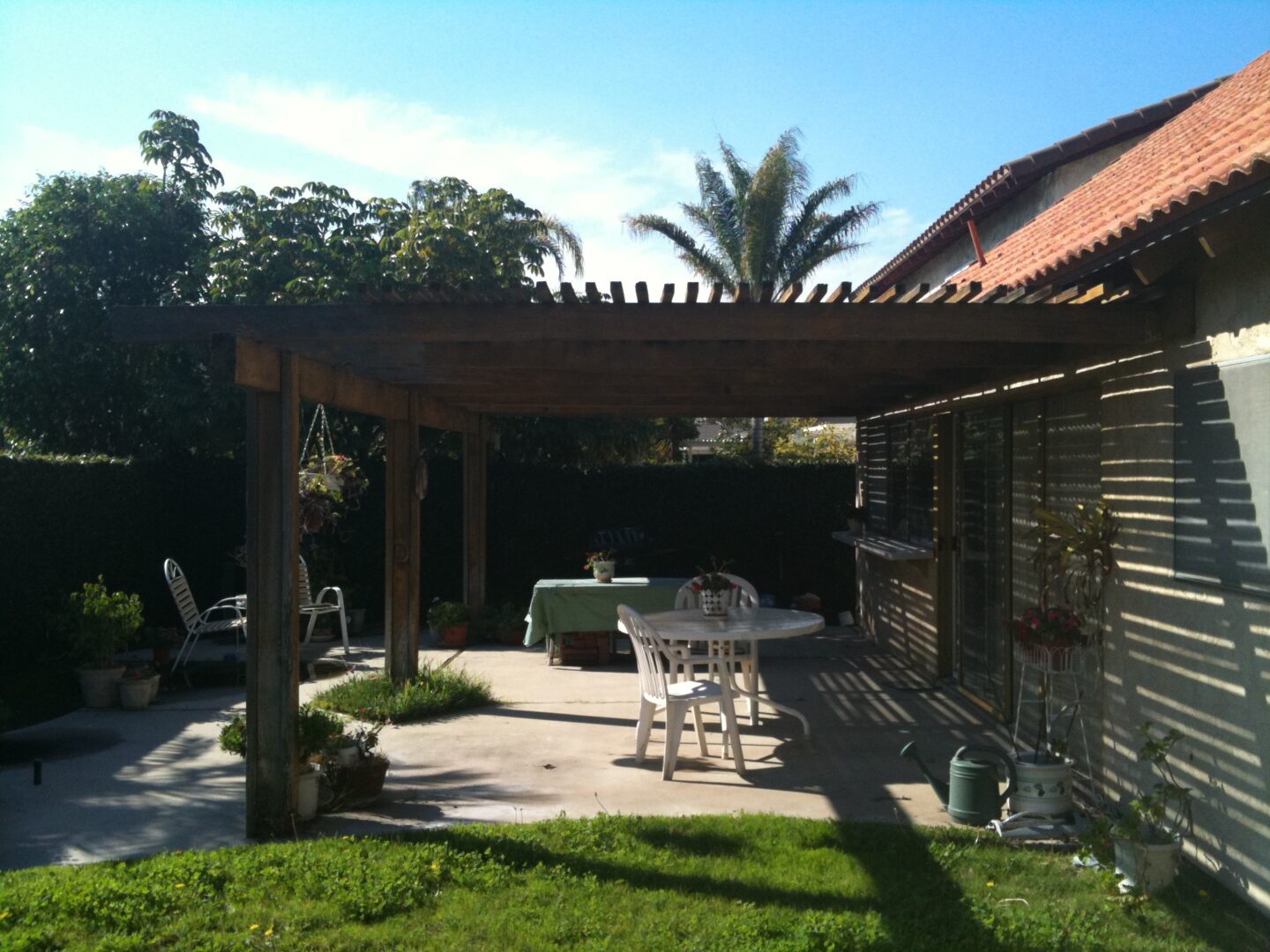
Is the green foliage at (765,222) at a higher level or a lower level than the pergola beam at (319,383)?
higher

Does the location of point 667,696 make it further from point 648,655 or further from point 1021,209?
point 1021,209

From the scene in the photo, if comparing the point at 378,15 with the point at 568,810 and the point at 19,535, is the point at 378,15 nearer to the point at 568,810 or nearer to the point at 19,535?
the point at 568,810

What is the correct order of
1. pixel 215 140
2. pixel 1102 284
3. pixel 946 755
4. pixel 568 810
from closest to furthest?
pixel 1102 284 < pixel 568 810 < pixel 946 755 < pixel 215 140

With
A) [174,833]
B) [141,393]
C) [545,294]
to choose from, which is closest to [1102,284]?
[545,294]

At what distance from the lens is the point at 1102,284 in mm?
4684

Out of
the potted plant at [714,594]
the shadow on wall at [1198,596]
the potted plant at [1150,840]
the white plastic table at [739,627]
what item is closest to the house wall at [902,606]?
the white plastic table at [739,627]

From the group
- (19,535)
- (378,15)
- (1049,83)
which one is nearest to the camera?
(378,15)

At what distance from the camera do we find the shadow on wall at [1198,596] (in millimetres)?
3885

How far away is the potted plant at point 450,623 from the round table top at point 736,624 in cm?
362

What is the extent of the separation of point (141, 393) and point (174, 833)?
11.1 meters

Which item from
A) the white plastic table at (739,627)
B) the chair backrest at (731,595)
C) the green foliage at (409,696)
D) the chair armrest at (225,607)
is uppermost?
the chair backrest at (731,595)

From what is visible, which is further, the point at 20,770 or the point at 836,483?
the point at 836,483

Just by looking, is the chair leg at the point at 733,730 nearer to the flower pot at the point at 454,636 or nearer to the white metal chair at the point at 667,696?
the white metal chair at the point at 667,696

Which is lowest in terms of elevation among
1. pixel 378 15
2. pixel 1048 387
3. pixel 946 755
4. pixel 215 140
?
pixel 946 755
